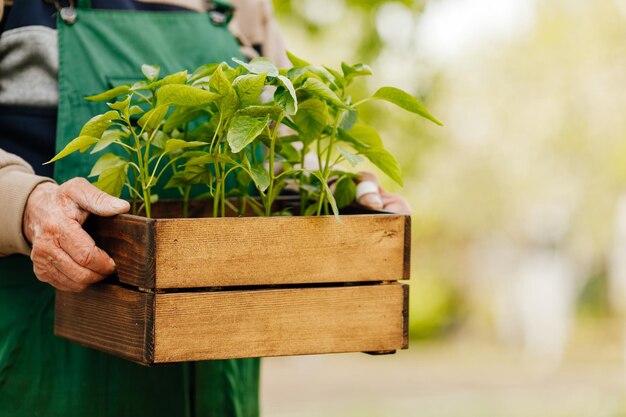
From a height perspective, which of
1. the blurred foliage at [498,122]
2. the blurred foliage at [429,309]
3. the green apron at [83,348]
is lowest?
the blurred foliage at [429,309]

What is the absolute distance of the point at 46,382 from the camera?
5.05 ft

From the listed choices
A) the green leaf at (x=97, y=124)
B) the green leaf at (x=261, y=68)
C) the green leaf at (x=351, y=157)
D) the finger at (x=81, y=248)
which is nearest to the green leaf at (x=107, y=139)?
the green leaf at (x=97, y=124)

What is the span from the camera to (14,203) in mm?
1363

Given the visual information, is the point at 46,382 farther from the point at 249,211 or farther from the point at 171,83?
the point at 171,83

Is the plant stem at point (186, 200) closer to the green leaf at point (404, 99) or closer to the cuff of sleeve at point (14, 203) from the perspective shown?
the cuff of sleeve at point (14, 203)

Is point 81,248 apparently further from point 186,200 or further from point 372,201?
point 372,201

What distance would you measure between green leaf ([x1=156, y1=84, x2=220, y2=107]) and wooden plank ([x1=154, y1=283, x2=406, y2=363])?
28 cm

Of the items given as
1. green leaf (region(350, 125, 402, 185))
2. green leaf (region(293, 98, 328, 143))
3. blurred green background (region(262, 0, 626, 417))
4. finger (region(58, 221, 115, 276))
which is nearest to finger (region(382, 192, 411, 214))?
green leaf (region(350, 125, 402, 185))

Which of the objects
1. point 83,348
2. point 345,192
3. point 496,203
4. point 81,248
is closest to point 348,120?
point 345,192

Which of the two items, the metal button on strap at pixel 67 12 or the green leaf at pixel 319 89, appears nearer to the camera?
the green leaf at pixel 319 89

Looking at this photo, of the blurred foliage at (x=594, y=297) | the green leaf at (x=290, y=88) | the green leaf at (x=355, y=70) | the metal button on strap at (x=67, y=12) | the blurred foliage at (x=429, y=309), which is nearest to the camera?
the green leaf at (x=290, y=88)

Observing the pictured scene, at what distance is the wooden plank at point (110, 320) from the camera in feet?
4.10

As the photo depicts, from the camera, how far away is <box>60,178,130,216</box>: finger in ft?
4.29

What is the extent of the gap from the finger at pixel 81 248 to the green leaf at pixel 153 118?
18cm
